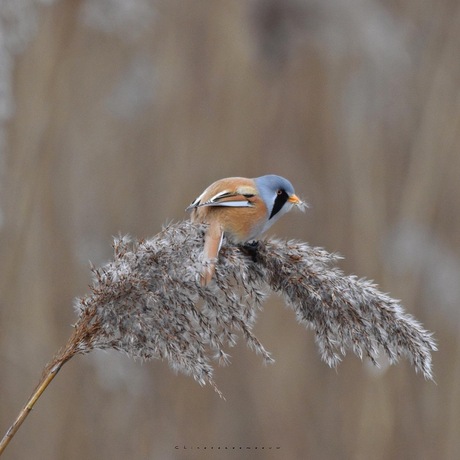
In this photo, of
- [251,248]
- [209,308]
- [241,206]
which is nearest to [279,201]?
[241,206]

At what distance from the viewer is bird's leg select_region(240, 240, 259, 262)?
1.89m

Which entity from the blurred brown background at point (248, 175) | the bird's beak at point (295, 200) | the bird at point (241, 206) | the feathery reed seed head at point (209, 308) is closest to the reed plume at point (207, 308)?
the feathery reed seed head at point (209, 308)

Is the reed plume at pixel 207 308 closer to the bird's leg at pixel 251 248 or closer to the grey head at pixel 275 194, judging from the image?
the bird's leg at pixel 251 248

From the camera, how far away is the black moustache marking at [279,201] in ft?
7.34

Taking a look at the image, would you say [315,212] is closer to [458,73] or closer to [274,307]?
[274,307]

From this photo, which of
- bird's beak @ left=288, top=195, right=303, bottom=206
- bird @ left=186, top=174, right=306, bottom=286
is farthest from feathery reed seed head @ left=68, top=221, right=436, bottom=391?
bird's beak @ left=288, top=195, right=303, bottom=206

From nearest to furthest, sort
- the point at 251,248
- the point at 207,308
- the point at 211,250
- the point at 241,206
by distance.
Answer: the point at 207,308, the point at 211,250, the point at 251,248, the point at 241,206

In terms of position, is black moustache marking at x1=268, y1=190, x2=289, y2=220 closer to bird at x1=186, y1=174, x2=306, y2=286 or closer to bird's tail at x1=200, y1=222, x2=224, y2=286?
bird at x1=186, y1=174, x2=306, y2=286

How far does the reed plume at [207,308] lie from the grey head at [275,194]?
0.43 metres

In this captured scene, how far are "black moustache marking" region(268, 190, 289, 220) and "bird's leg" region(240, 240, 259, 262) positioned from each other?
0.27 meters

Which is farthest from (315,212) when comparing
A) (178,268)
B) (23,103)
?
(178,268)

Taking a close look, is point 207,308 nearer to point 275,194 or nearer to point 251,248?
point 251,248

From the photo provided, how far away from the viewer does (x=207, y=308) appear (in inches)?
65.2

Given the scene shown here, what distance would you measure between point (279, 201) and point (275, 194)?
0.03 m
